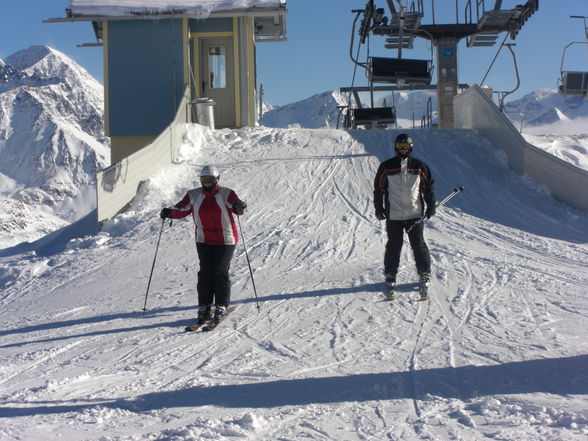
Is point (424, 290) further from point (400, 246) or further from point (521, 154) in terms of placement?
point (521, 154)

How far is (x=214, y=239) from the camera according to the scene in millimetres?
6270

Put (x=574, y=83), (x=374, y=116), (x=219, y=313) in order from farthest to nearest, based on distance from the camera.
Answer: (x=574, y=83) < (x=374, y=116) < (x=219, y=313)

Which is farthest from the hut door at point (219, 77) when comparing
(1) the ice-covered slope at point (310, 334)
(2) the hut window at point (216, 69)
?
(1) the ice-covered slope at point (310, 334)

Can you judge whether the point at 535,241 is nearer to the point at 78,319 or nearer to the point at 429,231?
the point at 429,231

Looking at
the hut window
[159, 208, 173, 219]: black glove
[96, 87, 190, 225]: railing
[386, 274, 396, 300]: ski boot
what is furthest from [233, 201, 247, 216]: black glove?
the hut window

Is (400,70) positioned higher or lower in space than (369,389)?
higher

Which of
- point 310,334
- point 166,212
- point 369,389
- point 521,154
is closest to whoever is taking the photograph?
point 369,389

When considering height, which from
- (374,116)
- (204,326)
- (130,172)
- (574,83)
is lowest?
(204,326)

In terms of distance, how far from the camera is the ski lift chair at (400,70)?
21.7m

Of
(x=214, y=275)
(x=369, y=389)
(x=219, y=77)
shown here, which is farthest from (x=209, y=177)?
(x=219, y=77)

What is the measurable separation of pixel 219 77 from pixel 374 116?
583 cm

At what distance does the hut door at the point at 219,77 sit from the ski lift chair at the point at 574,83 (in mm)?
11996

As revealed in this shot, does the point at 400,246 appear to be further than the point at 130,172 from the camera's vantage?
No

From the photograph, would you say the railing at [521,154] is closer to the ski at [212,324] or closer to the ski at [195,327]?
the ski at [212,324]
